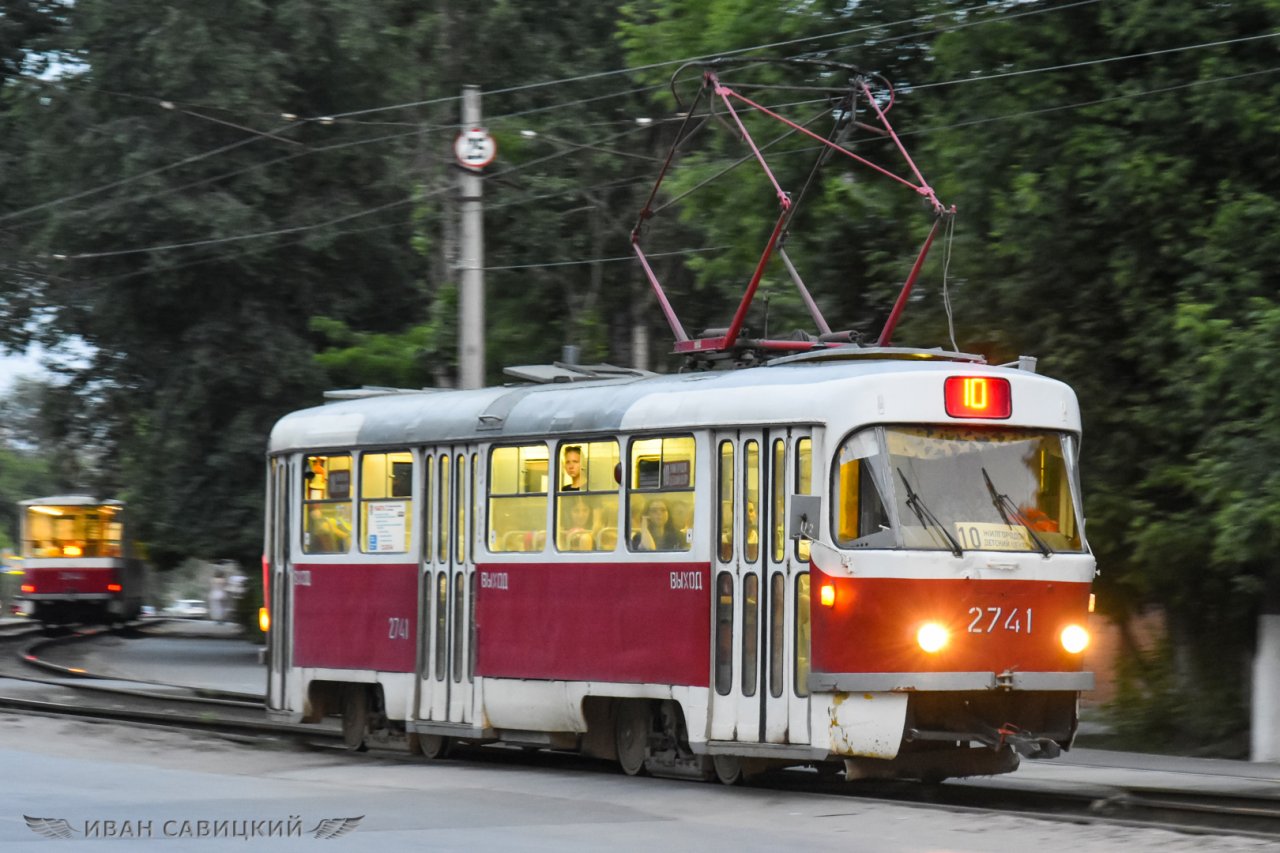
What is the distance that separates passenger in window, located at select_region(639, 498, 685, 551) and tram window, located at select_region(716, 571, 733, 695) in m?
0.49

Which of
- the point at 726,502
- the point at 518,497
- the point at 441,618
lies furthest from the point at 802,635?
the point at 441,618

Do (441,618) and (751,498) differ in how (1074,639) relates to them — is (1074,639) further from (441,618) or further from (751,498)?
(441,618)

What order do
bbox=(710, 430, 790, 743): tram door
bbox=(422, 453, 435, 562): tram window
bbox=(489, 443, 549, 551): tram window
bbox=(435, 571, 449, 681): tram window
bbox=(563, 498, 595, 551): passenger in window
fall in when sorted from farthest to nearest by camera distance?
bbox=(422, 453, 435, 562): tram window → bbox=(435, 571, 449, 681): tram window → bbox=(489, 443, 549, 551): tram window → bbox=(563, 498, 595, 551): passenger in window → bbox=(710, 430, 790, 743): tram door

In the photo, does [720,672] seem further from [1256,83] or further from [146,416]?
[146,416]

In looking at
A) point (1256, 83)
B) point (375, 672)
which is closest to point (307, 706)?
point (375, 672)

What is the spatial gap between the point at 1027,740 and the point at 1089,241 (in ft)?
20.6

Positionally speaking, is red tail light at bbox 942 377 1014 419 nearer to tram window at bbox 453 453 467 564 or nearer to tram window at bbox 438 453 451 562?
tram window at bbox 453 453 467 564

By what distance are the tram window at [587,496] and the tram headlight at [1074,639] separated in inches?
129

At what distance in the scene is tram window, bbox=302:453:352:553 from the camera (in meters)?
17.7

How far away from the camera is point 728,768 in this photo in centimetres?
1401

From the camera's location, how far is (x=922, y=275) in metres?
19.6

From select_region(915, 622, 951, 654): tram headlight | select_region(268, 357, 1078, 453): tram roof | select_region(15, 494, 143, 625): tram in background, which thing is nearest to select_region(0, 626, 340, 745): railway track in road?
select_region(268, 357, 1078, 453): tram roof

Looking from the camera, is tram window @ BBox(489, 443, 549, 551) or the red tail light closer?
the red tail light

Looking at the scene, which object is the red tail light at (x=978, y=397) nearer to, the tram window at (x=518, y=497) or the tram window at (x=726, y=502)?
the tram window at (x=726, y=502)
